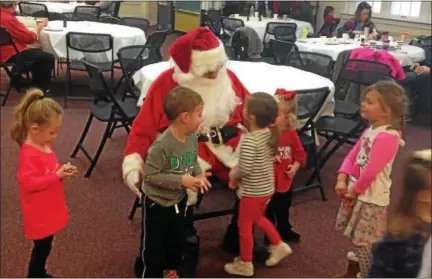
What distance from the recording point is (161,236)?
230 cm

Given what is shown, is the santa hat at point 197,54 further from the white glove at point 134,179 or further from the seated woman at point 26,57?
the seated woman at point 26,57

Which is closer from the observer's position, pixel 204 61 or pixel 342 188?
pixel 342 188

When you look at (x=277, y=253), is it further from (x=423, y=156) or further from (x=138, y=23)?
(x=138, y=23)

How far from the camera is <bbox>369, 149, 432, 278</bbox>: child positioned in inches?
A: 59.1

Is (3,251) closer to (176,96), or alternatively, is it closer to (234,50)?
(176,96)

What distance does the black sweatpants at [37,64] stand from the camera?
516 centimetres

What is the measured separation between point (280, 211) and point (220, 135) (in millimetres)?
545

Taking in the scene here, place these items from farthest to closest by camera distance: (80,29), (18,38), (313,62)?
(80,29)
(18,38)
(313,62)

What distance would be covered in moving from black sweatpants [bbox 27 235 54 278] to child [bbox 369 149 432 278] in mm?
1276

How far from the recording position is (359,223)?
7.51 feet

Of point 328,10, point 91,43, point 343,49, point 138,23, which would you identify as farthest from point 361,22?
point 91,43

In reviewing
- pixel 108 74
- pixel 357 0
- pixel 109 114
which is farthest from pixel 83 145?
pixel 357 0

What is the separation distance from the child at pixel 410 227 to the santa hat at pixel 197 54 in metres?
1.24

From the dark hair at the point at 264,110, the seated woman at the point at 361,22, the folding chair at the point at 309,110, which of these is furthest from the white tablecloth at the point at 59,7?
the dark hair at the point at 264,110
